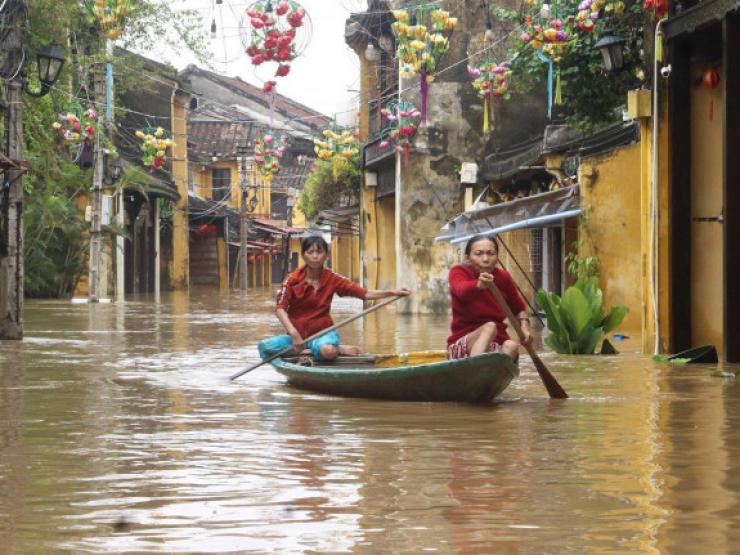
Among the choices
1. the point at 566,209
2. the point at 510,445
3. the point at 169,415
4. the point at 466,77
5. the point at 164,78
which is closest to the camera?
the point at 510,445

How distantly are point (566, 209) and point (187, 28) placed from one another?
18.2 metres

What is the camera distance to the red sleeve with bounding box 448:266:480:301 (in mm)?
9664

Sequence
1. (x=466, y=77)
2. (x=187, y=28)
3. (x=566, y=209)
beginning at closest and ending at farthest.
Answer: (x=566, y=209) → (x=466, y=77) → (x=187, y=28)

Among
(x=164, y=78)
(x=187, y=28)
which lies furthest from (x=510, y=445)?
(x=164, y=78)

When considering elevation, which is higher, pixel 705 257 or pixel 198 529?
pixel 705 257

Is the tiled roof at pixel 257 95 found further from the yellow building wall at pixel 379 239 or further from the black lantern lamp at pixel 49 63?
the black lantern lamp at pixel 49 63

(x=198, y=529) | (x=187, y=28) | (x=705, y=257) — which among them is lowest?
(x=198, y=529)

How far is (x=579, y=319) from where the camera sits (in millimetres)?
14906

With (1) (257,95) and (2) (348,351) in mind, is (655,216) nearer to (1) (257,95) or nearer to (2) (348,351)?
(2) (348,351)

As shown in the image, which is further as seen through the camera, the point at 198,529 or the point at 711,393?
the point at 711,393

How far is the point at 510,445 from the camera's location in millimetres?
7477

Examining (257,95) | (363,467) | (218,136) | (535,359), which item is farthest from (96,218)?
(257,95)

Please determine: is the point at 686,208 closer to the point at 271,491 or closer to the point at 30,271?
the point at 271,491

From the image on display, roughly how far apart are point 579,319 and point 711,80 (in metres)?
2.93
